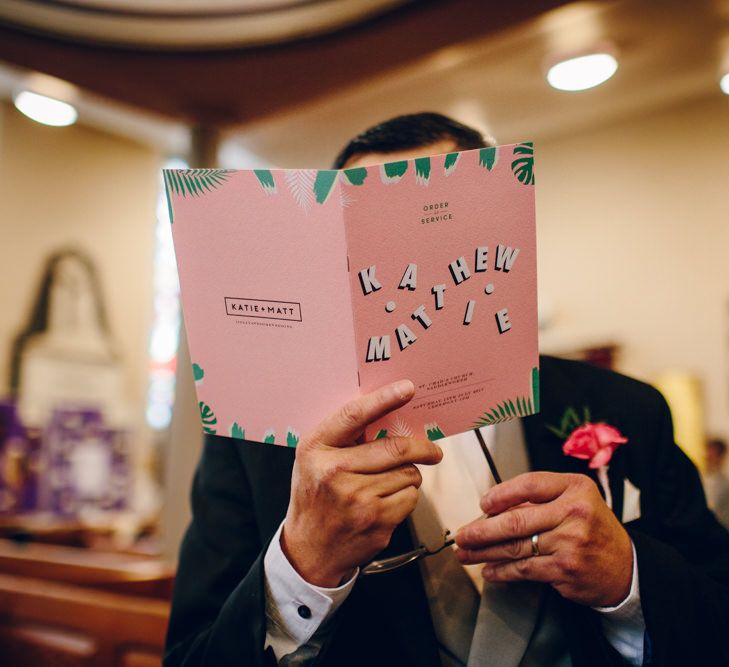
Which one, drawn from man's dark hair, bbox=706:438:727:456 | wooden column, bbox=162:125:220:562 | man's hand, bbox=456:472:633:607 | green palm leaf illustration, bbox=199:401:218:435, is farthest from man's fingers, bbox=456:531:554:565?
man's dark hair, bbox=706:438:727:456

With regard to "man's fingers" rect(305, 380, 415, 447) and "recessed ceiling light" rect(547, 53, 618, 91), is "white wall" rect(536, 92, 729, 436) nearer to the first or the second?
"recessed ceiling light" rect(547, 53, 618, 91)

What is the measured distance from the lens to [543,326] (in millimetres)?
6145

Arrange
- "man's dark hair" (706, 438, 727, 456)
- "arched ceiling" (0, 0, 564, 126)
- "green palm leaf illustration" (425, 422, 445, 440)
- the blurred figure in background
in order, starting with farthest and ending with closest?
"man's dark hair" (706, 438, 727, 456) → the blurred figure in background → "arched ceiling" (0, 0, 564, 126) → "green palm leaf illustration" (425, 422, 445, 440)

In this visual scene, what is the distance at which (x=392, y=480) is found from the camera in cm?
86

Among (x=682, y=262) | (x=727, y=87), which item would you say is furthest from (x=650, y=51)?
(x=682, y=262)

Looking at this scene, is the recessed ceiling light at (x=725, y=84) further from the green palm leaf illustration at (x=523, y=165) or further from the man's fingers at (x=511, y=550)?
the man's fingers at (x=511, y=550)

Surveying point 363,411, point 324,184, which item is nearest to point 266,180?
point 324,184

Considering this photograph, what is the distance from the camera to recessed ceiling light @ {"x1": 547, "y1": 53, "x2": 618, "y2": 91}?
162 inches

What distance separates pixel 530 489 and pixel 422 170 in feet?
1.48

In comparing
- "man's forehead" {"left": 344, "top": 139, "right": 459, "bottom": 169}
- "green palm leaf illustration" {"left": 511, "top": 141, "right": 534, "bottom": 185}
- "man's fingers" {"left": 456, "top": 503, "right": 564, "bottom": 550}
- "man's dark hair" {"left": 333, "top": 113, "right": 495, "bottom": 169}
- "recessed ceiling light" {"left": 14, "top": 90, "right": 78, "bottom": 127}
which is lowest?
"man's fingers" {"left": 456, "top": 503, "right": 564, "bottom": 550}

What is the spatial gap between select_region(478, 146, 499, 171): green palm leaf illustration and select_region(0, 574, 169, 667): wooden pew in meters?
2.00

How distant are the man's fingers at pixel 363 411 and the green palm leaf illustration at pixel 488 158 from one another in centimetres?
29

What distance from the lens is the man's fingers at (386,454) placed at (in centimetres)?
84

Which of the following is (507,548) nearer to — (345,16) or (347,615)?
(347,615)
